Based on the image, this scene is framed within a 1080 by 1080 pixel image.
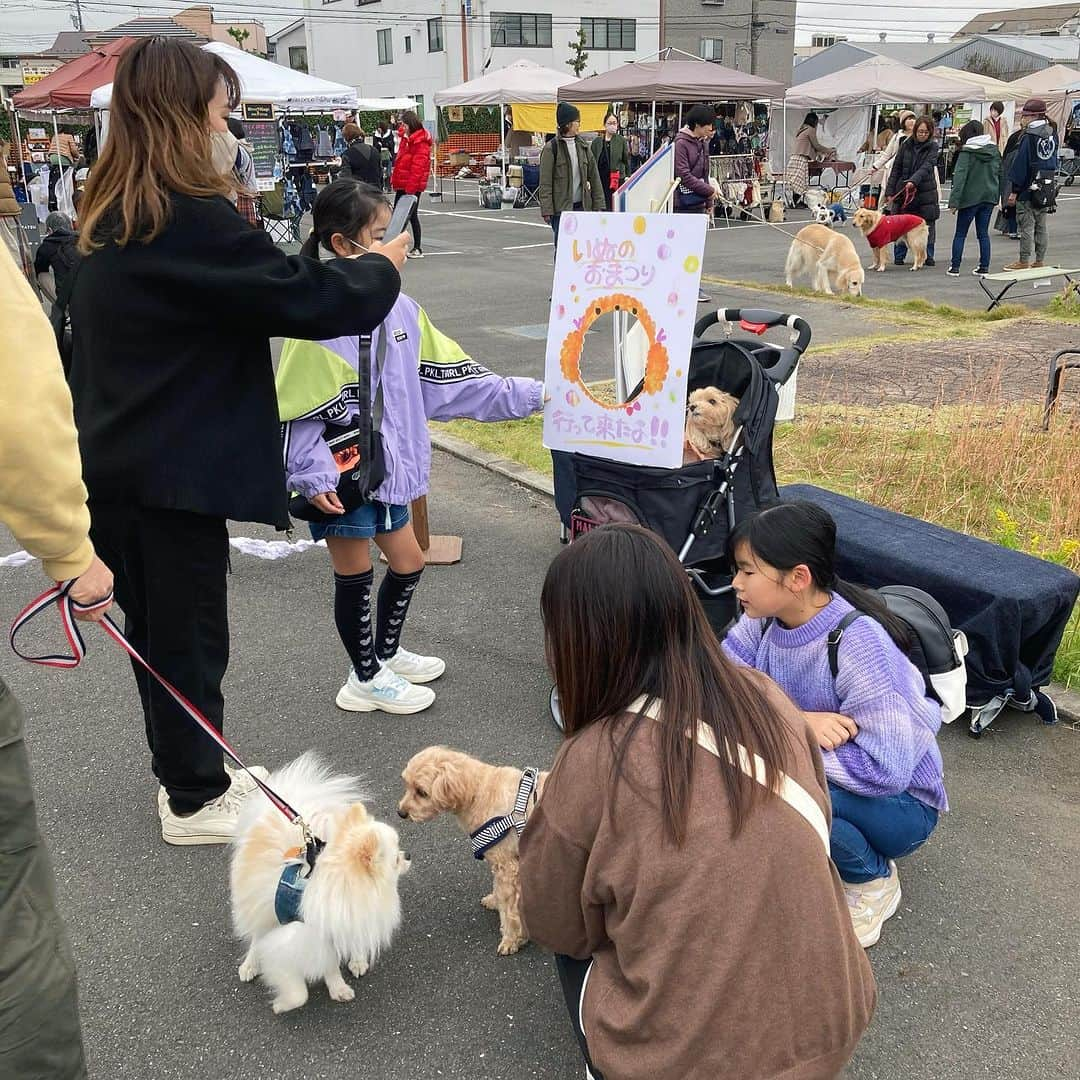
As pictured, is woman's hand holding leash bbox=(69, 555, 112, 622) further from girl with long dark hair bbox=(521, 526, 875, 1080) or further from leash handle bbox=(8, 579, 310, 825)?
girl with long dark hair bbox=(521, 526, 875, 1080)

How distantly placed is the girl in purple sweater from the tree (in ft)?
130

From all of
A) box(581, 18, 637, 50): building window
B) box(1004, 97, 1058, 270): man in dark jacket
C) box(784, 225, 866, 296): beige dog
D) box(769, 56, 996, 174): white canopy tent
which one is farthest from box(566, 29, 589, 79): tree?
box(784, 225, 866, 296): beige dog

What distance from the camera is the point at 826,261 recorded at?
11836 mm

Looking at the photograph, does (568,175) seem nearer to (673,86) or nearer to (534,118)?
(673,86)

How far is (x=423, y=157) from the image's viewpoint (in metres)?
15.2

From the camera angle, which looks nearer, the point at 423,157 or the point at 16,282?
the point at 16,282

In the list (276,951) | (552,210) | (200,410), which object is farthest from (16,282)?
(552,210)

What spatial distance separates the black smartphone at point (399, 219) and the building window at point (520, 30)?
44.8m

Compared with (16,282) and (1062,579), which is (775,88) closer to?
(1062,579)

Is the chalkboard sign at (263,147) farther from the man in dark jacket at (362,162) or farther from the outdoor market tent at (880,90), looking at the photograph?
the outdoor market tent at (880,90)

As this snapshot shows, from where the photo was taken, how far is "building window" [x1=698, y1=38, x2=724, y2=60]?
1854 inches

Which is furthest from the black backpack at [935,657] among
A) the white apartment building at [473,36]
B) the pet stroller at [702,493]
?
the white apartment building at [473,36]

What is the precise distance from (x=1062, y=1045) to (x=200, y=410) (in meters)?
2.56

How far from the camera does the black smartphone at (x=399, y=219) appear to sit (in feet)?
9.57
